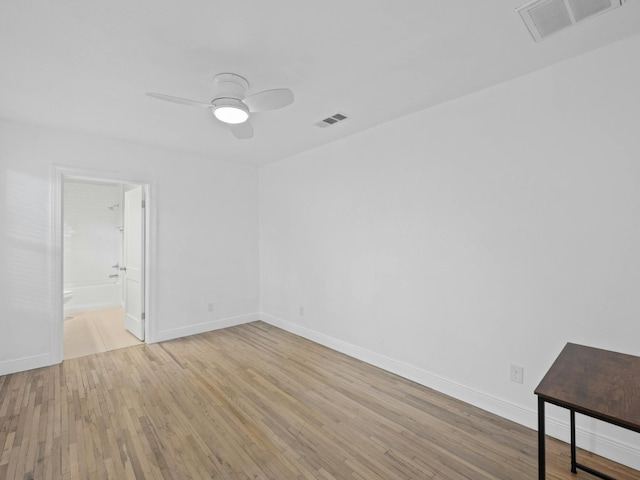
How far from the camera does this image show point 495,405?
2.42 metres

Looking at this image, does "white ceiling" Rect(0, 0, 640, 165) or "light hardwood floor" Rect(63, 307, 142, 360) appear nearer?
"white ceiling" Rect(0, 0, 640, 165)

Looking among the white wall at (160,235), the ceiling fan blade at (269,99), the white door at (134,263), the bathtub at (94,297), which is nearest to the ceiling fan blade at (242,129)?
the ceiling fan blade at (269,99)

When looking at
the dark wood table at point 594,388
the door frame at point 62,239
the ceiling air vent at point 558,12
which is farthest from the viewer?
the door frame at point 62,239

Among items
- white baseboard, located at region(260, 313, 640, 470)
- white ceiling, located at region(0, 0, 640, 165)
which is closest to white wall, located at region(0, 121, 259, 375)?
white ceiling, located at region(0, 0, 640, 165)

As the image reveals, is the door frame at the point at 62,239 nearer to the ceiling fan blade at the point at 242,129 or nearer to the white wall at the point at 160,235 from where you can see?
the white wall at the point at 160,235

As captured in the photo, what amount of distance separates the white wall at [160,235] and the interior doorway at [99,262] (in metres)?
0.45

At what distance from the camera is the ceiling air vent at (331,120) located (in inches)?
118

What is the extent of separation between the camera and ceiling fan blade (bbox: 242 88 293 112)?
2.03 metres

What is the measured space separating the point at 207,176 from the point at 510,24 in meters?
3.88

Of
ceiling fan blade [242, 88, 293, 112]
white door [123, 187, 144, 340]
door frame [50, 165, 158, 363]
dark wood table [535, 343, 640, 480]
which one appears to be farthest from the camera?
white door [123, 187, 144, 340]

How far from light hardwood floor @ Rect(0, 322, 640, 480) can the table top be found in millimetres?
719

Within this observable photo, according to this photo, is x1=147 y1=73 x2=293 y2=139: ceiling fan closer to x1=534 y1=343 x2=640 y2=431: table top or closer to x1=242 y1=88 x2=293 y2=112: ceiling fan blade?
x1=242 y1=88 x2=293 y2=112: ceiling fan blade

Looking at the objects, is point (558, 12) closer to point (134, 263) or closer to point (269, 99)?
point (269, 99)

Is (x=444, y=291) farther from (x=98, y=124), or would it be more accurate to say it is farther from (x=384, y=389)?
(x=98, y=124)
